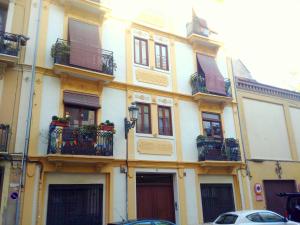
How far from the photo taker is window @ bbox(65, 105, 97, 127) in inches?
499

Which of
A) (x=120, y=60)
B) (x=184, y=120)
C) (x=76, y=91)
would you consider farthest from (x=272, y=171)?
(x=76, y=91)

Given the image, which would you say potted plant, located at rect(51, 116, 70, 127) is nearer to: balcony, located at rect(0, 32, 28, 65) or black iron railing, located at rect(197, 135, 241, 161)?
balcony, located at rect(0, 32, 28, 65)

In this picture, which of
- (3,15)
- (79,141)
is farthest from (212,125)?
(3,15)

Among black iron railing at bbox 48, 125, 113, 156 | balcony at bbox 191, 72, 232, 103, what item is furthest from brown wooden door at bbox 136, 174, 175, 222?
balcony at bbox 191, 72, 232, 103

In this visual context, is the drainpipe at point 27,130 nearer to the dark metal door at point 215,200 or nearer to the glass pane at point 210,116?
the dark metal door at point 215,200

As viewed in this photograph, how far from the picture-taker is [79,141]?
11.8 metres

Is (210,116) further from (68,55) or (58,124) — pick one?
(58,124)

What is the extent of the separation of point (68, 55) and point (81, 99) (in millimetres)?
1934

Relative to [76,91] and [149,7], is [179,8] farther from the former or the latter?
[76,91]

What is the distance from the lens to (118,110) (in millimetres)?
13828

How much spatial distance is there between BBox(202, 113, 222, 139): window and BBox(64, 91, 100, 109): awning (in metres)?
6.16

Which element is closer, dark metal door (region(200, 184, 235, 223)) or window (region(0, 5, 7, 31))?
window (region(0, 5, 7, 31))

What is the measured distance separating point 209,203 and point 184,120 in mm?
4296

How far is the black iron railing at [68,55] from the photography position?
1259 cm
